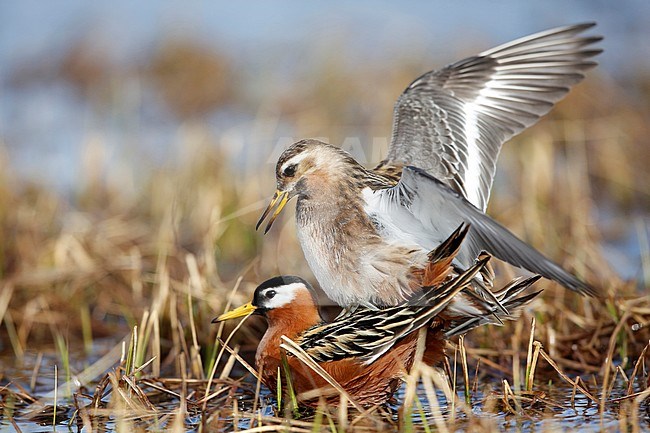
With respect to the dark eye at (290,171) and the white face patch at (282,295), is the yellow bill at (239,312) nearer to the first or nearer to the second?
the white face patch at (282,295)

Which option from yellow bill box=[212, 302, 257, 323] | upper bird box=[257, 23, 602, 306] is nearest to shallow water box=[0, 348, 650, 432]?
yellow bill box=[212, 302, 257, 323]

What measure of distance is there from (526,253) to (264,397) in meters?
1.77

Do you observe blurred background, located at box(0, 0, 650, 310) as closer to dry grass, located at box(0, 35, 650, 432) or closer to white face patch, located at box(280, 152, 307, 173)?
dry grass, located at box(0, 35, 650, 432)

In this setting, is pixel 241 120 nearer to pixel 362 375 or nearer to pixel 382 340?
pixel 362 375

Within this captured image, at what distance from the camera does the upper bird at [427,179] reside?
4473 millimetres

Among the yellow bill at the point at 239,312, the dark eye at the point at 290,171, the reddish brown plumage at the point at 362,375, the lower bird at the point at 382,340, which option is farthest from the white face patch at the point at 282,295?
the dark eye at the point at 290,171

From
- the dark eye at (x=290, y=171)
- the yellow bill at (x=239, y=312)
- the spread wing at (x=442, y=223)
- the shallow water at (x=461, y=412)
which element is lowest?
the shallow water at (x=461, y=412)

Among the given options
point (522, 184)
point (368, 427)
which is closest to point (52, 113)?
point (522, 184)

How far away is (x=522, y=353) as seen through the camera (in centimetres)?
536

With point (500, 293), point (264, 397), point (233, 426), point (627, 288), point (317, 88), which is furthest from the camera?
point (317, 88)

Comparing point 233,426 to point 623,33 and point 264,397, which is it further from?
point 623,33

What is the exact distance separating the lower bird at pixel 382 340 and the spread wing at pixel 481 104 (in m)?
0.77

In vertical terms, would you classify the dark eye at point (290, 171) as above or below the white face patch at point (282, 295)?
above

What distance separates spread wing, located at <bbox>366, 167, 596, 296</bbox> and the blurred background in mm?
1426
